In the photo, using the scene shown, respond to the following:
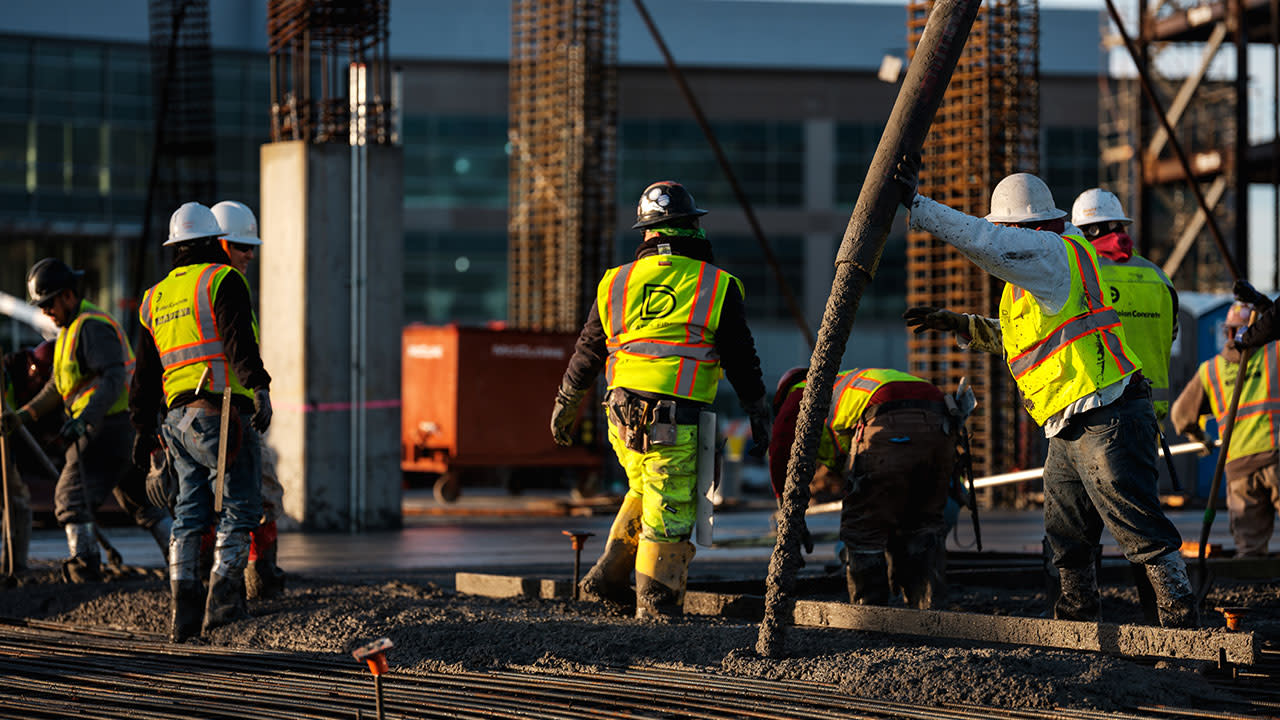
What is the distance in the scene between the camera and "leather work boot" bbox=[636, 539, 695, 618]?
741 cm

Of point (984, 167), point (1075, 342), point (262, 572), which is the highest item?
point (984, 167)

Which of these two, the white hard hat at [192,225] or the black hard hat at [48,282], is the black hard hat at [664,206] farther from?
the black hard hat at [48,282]

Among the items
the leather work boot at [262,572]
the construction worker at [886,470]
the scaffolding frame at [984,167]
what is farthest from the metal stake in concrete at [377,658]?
the scaffolding frame at [984,167]

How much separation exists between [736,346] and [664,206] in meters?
0.76

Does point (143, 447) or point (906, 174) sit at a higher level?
point (906, 174)

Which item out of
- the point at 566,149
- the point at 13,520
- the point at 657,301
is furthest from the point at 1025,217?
the point at 566,149

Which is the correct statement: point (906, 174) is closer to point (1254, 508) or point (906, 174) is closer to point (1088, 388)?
point (1088, 388)

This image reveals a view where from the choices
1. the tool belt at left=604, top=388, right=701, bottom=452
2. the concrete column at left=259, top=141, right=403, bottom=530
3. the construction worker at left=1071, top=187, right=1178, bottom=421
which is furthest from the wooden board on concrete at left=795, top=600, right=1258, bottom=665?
the concrete column at left=259, top=141, right=403, bottom=530

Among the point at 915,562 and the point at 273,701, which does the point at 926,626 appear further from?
the point at 273,701

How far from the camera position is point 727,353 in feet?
24.8

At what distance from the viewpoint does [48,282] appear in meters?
10.0

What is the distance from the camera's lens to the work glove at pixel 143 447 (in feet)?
27.4

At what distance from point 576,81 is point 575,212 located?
87.6 inches

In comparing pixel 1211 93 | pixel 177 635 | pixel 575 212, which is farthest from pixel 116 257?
pixel 177 635
